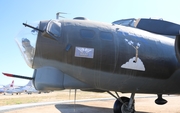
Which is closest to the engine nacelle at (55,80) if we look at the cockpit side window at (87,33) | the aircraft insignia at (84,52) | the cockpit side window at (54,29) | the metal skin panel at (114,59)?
the metal skin panel at (114,59)

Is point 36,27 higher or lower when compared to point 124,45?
higher

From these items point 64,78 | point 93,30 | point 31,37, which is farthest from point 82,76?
point 31,37

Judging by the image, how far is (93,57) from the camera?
7168mm

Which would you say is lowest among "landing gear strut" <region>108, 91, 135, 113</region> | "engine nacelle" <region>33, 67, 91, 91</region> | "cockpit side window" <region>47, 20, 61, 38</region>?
"landing gear strut" <region>108, 91, 135, 113</region>

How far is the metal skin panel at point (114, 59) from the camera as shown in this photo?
23.0ft

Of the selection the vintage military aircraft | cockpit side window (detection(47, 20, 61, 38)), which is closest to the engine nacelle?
the vintage military aircraft

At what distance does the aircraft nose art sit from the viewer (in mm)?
7086

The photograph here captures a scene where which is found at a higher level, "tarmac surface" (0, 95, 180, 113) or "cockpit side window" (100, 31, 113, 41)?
"cockpit side window" (100, 31, 113, 41)

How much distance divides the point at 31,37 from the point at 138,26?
481 cm

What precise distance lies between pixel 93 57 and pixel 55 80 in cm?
139

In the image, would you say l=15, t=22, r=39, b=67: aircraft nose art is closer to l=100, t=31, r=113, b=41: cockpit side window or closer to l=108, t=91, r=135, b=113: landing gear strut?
l=100, t=31, r=113, b=41: cockpit side window

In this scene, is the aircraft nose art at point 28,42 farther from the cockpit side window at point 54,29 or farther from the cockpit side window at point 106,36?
the cockpit side window at point 106,36

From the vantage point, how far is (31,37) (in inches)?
280

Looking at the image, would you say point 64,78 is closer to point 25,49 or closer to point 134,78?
point 25,49
